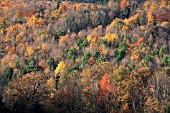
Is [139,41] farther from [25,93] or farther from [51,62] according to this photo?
[25,93]

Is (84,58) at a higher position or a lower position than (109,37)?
lower

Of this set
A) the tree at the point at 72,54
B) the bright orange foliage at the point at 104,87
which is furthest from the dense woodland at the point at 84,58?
the tree at the point at 72,54

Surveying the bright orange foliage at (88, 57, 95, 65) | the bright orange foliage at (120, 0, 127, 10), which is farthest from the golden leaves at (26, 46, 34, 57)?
the bright orange foliage at (120, 0, 127, 10)

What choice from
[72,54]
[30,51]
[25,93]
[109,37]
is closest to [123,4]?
[109,37]

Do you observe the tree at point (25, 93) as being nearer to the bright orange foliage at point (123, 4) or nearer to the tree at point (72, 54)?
the tree at point (72, 54)

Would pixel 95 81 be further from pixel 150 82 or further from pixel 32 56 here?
pixel 32 56

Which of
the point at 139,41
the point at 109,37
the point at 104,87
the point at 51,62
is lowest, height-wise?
the point at 51,62

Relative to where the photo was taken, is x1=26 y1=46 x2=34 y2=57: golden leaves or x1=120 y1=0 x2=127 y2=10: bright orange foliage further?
x1=120 y1=0 x2=127 y2=10: bright orange foliage

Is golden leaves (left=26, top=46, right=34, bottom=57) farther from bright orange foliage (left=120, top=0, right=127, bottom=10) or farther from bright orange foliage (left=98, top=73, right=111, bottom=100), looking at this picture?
bright orange foliage (left=98, top=73, right=111, bottom=100)
